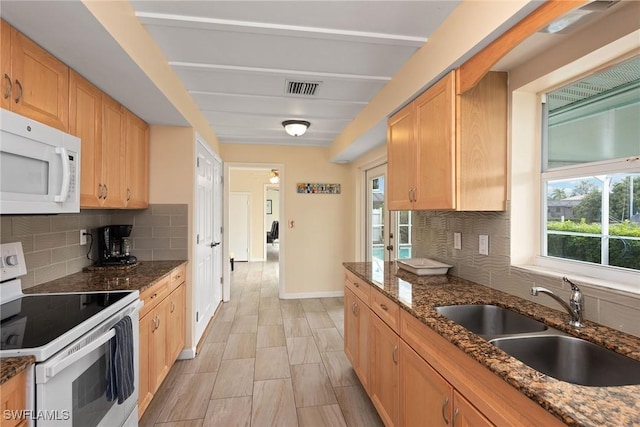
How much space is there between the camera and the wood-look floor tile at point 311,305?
14.2ft

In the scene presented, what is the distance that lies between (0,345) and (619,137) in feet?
8.38

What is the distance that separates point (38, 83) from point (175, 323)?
191 cm

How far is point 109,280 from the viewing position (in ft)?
6.79

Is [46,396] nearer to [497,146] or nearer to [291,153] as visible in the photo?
[497,146]

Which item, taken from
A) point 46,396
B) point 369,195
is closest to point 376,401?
point 46,396

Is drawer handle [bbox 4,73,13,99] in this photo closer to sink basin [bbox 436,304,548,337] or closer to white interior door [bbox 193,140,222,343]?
white interior door [bbox 193,140,222,343]

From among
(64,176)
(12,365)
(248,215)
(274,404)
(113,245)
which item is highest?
(64,176)

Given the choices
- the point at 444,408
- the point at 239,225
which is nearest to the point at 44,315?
the point at 444,408

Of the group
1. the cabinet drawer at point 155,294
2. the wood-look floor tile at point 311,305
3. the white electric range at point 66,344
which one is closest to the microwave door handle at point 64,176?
the white electric range at point 66,344

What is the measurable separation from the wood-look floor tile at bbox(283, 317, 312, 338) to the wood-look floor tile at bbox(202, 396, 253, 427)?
120cm

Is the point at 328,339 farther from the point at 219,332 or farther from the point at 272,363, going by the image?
the point at 219,332

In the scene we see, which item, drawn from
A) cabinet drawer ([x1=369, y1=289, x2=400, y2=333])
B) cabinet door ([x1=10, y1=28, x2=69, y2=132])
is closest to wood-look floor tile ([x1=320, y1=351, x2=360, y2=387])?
cabinet drawer ([x1=369, y1=289, x2=400, y2=333])

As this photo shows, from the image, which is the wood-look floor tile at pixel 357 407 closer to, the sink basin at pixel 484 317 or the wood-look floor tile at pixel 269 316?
the sink basin at pixel 484 317

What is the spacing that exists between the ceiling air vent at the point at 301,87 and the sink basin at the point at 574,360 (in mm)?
2219
